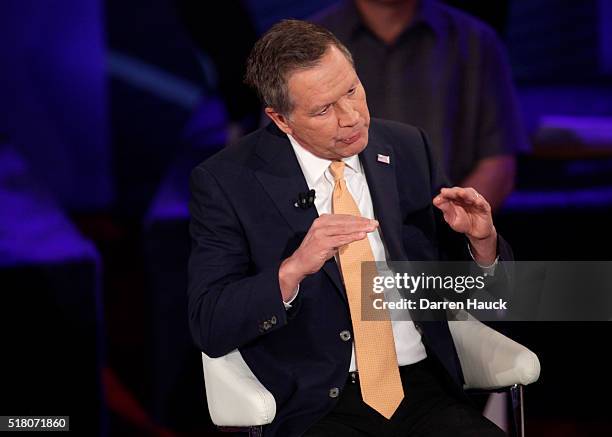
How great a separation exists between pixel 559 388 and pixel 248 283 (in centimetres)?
179

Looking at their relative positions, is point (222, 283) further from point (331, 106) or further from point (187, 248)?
point (187, 248)

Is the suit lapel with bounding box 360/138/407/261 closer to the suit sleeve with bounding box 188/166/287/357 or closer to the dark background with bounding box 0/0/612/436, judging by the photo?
the suit sleeve with bounding box 188/166/287/357

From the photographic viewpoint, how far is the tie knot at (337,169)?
2324 mm

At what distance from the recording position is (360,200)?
2369 mm

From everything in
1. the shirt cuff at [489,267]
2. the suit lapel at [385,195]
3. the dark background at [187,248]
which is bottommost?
the dark background at [187,248]

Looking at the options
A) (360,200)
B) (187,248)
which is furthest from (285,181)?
(187,248)

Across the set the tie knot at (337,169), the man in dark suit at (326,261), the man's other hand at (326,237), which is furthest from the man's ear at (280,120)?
the man's other hand at (326,237)

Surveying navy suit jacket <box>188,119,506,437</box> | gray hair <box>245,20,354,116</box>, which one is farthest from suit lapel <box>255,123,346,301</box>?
gray hair <box>245,20,354,116</box>

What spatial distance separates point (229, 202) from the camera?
90.9 inches

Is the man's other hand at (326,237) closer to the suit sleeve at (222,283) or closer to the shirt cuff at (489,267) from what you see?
the suit sleeve at (222,283)

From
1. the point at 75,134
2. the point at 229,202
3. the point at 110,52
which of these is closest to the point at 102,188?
the point at 75,134

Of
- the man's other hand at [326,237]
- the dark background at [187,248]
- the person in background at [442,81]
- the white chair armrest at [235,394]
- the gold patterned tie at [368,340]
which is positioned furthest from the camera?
the person in background at [442,81]

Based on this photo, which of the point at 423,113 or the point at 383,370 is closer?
the point at 383,370

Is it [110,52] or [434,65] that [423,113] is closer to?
[434,65]
